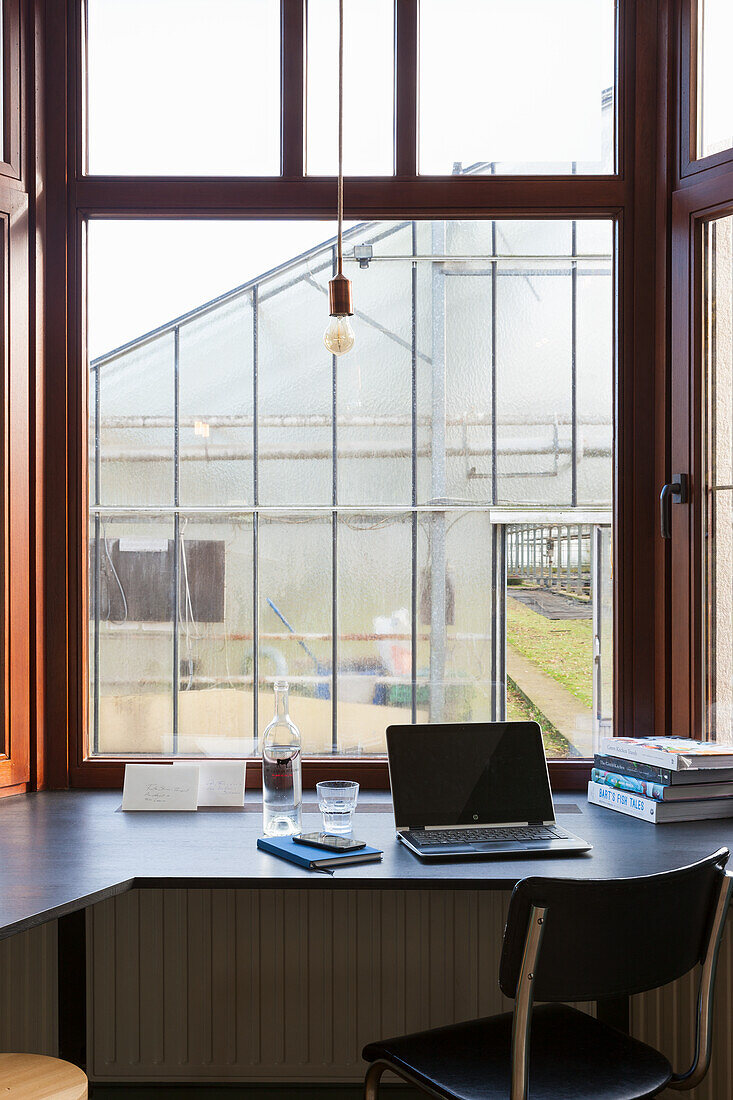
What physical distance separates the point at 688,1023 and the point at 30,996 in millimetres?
1524

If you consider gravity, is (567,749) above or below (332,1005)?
above

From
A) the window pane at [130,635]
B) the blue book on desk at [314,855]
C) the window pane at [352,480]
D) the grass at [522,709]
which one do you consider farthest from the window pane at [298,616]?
the blue book on desk at [314,855]

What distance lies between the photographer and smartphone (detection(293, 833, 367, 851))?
1.70m

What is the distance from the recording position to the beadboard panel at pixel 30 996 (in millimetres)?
2207

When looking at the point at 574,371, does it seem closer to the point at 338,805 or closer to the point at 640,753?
the point at 640,753

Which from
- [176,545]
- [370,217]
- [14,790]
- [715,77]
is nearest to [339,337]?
[370,217]

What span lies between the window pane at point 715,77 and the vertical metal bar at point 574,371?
374mm

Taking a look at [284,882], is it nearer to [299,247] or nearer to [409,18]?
[299,247]

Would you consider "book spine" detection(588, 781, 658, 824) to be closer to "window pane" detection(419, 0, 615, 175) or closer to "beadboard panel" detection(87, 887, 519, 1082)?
"beadboard panel" detection(87, 887, 519, 1082)

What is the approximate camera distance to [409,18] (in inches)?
92.3

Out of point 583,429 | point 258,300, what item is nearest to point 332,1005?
point 583,429

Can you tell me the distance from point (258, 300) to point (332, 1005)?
1748 millimetres

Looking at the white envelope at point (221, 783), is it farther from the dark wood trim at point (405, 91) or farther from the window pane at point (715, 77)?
the window pane at point (715, 77)

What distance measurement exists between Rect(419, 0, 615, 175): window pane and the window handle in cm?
82
